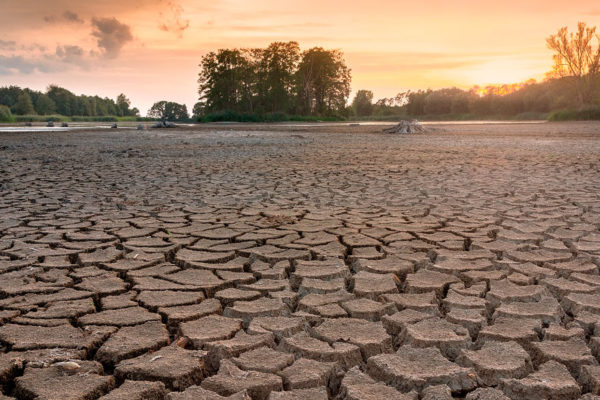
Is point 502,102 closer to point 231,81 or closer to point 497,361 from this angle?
point 231,81

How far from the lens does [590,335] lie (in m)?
1.91

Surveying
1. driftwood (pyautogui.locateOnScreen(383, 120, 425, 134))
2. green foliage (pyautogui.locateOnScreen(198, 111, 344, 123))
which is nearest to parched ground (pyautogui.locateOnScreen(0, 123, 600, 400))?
driftwood (pyautogui.locateOnScreen(383, 120, 425, 134))

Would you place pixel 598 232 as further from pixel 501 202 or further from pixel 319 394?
pixel 319 394

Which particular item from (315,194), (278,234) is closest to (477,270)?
(278,234)

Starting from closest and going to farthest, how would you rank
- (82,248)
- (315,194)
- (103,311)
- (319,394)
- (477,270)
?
(319,394) → (103,311) → (477,270) → (82,248) → (315,194)

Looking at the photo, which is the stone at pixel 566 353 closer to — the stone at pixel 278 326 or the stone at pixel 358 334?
the stone at pixel 358 334

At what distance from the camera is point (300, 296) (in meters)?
2.32

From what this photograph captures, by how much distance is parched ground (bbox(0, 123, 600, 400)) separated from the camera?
1.59 m

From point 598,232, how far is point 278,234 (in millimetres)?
2184

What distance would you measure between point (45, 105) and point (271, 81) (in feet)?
173

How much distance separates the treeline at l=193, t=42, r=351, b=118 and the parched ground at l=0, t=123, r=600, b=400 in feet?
154

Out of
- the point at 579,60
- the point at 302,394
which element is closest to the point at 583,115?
the point at 579,60

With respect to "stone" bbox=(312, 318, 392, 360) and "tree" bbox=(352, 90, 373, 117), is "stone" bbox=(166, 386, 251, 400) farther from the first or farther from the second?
"tree" bbox=(352, 90, 373, 117)

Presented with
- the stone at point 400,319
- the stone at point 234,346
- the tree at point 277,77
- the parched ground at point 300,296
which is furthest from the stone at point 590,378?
the tree at point 277,77
